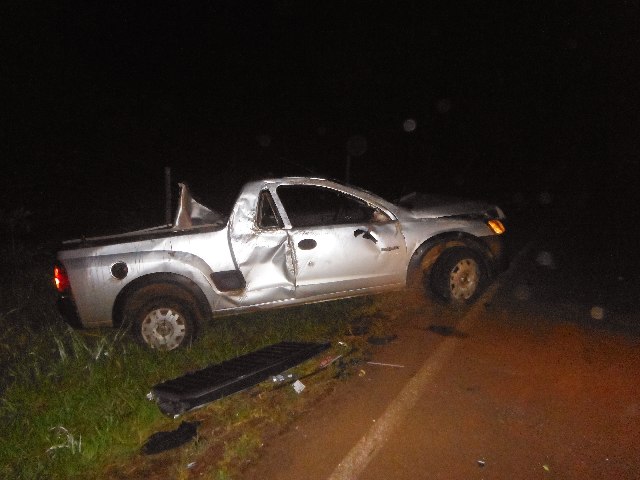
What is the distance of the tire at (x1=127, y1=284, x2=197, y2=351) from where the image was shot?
239 inches

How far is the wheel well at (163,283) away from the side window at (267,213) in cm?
94

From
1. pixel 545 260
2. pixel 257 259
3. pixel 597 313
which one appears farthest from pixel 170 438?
pixel 545 260

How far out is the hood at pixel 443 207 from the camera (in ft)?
23.3

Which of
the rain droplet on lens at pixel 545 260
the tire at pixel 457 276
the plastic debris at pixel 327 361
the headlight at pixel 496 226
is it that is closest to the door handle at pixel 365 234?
the tire at pixel 457 276

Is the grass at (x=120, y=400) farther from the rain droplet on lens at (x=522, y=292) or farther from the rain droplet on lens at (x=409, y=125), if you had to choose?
the rain droplet on lens at (x=409, y=125)

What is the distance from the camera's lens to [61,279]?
594 centimetres

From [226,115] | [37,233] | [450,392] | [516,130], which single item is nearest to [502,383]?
[450,392]

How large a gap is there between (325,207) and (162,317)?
2037 millimetres

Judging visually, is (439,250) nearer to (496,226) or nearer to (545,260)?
(496,226)

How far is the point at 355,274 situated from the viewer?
6.64 m

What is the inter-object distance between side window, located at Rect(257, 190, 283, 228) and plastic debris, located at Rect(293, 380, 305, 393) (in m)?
1.70

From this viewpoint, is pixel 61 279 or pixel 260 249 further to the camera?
pixel 260 249

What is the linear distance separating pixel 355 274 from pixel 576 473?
10.7 ft

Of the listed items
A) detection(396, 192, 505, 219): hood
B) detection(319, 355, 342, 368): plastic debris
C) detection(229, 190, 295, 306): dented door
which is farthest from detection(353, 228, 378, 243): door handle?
detection(319, 355, 342, 368): plastic debris
